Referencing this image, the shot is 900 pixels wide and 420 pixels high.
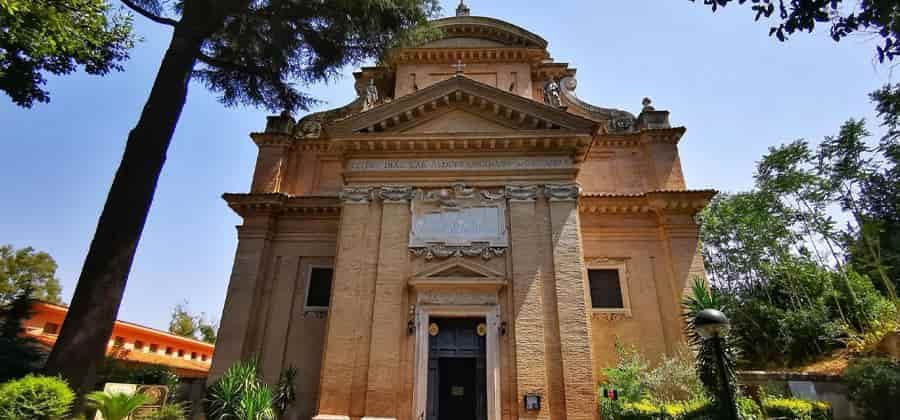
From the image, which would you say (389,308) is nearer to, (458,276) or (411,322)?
(411,322)

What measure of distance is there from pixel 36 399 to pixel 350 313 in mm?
6194

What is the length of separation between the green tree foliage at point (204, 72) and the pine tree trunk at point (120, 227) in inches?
0.8

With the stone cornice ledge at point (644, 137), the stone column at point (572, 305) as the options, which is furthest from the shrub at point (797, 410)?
the stone cornice ledge at point (644, 137)

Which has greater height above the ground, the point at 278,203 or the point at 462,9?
the point at 462,9

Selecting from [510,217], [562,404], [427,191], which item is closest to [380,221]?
[427,191]

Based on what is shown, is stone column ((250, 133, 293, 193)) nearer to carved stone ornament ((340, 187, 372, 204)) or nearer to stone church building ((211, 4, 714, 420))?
stone church building ((211, 4, 714, 420))

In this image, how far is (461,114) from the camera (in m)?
14.5

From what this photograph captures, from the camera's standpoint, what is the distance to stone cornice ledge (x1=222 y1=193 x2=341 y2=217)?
15.7m

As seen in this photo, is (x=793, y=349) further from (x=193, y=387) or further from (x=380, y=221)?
(x=193, y=387)

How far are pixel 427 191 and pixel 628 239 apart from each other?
696 cm

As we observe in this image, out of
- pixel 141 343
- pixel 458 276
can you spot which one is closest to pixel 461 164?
pixel 458 276

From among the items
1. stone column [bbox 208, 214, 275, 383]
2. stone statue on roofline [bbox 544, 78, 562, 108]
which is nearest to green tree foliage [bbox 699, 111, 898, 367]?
stone statue on roofline [bbox 544, 78, 562, 108]

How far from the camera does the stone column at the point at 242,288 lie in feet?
45.1

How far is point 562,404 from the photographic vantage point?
1079 cm
